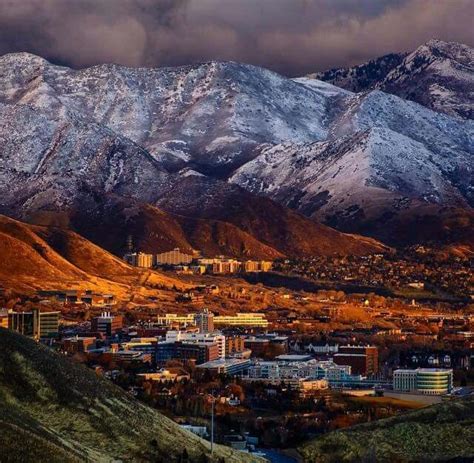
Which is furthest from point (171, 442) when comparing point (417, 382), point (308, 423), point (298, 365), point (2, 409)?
point (298, 365)

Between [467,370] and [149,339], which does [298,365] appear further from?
[149,339]

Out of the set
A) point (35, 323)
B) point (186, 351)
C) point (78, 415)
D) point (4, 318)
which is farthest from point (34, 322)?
point (78, 415)

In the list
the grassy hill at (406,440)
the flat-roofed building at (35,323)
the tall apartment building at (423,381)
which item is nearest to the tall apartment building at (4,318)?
the flat-roofed building at (35,323)

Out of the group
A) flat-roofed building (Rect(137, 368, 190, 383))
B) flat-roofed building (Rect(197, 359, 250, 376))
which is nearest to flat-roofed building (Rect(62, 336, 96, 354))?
flat-roofed building (Rect(197, 359, 250, 376))

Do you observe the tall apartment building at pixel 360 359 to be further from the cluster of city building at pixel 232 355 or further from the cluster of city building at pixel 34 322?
the cluster of city building at pixel 34 322

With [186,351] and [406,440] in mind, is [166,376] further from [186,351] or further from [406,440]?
[406,440]
